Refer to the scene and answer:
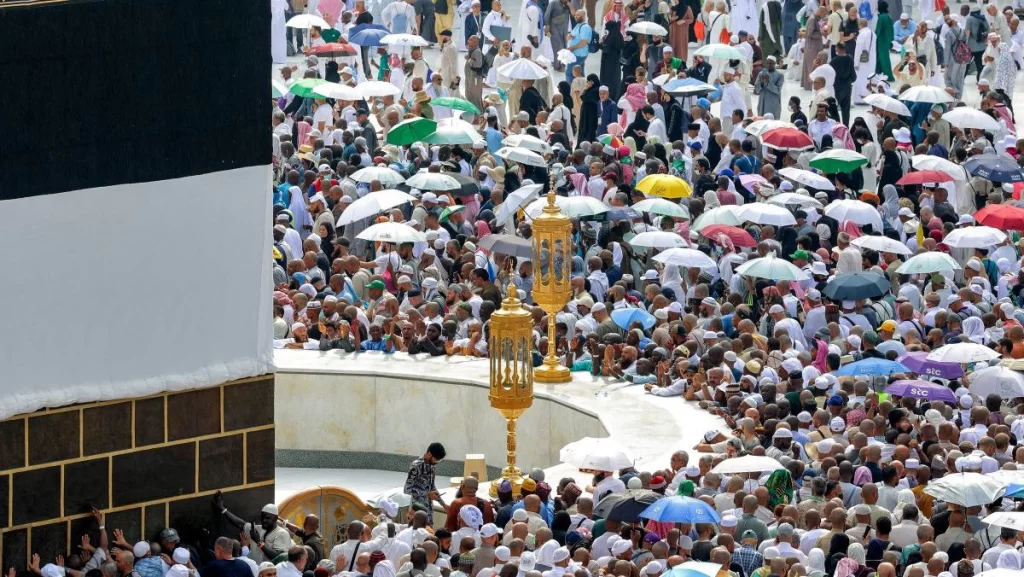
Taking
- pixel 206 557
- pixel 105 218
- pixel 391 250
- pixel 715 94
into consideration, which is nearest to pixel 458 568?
pixel 206 557

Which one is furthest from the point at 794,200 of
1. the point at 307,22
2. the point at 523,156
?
the point at 307,22

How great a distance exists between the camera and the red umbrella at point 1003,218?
2539 cm

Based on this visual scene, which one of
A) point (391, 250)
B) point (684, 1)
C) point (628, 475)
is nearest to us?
point (628, 475)

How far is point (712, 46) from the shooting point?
34000 millimetres

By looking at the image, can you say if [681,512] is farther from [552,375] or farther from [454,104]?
[454,104]

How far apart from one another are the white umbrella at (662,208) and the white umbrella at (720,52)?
8.23m

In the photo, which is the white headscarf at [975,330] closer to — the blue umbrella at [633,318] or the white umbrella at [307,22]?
the blue umbrella at [633,318]

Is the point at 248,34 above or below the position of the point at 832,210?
above

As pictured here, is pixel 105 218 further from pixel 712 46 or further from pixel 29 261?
pixel 712 46

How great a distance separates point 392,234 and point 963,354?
7010mm

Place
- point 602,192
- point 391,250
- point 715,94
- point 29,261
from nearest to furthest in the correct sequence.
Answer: point 29,261
point 391,250
point 602,192
point 715,94

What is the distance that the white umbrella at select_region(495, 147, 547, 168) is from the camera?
28109mm

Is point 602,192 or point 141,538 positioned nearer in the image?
point 141,538

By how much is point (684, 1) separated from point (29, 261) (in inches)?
884
